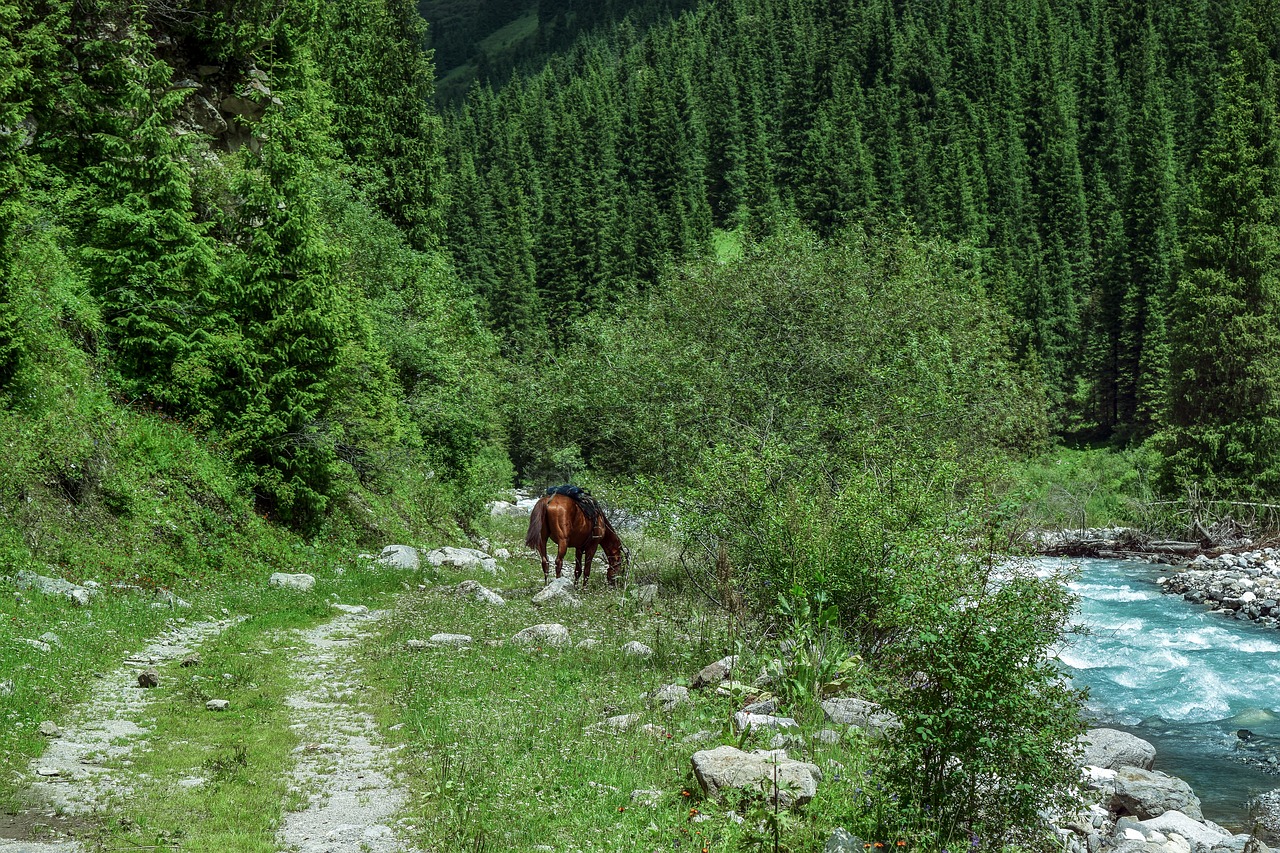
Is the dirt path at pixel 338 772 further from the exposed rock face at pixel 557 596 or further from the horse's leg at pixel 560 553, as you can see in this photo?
the horse's leg at pixel 560 553

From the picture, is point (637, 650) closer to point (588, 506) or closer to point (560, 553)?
point (588, 506)

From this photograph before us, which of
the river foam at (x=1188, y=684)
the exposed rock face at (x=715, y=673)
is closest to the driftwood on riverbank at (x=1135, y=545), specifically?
the river foam at (x=1188, y=684)

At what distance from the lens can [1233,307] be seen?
3912cm

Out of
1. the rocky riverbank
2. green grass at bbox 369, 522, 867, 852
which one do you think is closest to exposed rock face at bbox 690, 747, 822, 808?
green grass at bbox 369, 522, 867, 852

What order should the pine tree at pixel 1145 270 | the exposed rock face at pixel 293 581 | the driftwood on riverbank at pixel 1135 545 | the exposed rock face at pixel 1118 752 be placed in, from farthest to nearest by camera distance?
the pine tree at pixel 1145 270 < the driftwood on riverbank at pixel 1135 545 < the exposed rock face at pixel 293 581 < the exposed rock face at pixel 1118 752

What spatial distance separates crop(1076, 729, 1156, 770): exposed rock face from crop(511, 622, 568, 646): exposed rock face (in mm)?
7236

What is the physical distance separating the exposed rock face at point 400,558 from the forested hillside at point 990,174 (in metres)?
22.2

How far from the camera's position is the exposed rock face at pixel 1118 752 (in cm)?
1251

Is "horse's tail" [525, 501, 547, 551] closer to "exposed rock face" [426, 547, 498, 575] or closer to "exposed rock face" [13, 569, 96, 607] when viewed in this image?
"exposed rock face" [426, 547, 498, 575]

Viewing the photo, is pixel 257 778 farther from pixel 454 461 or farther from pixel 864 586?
pixel 454 461

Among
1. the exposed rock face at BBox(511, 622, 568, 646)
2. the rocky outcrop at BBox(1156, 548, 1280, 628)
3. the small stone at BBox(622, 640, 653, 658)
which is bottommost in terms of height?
the rocky outcrop at BBox(1156, 548, 1280, 628)

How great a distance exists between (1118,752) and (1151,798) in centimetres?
121

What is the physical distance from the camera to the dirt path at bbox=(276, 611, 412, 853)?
721 cm

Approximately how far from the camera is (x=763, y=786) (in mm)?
7410
